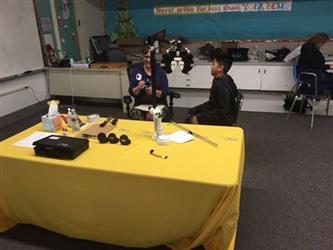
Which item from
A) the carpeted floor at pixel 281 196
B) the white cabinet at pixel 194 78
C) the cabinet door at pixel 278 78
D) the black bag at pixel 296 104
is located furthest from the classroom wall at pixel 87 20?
the black bag at pixel 296 104

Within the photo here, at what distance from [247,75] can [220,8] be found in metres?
1.27

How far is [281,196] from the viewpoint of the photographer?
2.44 metres

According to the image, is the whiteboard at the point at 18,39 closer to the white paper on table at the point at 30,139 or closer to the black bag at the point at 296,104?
the white paper on table at the point at 30,139

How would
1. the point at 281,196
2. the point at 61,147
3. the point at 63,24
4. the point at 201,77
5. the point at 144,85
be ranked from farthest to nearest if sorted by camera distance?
the point at 63,24, the point at 201,77, the point at 144,85, the point at 281,196, the point at 61,147

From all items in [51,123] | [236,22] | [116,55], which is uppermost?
[236,22]

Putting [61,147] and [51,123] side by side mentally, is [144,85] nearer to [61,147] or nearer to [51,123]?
[51,123]

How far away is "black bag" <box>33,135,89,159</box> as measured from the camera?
174 centimetres

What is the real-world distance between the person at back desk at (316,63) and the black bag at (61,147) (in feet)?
10.3

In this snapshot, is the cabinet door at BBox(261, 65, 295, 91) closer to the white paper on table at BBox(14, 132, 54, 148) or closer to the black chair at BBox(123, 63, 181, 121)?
the black chair at BBox(123, 63, 181, 121)

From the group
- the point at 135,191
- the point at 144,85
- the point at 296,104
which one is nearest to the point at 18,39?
the point at 144,85

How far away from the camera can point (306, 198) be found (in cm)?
240

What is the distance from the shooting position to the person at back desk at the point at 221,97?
2.50m

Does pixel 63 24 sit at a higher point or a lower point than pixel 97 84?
higher

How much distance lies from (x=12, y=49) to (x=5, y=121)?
1.02m
